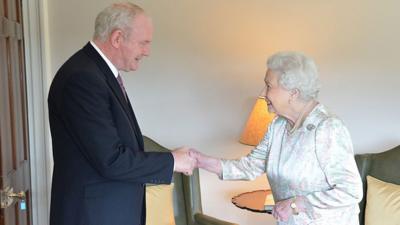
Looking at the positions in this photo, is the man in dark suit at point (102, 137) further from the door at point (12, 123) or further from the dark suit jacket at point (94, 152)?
the door at point (12, 123)

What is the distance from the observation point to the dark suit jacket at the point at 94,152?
1910 millimetres

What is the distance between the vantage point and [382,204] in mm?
3217

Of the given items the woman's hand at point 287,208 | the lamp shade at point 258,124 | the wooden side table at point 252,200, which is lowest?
the wooden side table at point 252,200

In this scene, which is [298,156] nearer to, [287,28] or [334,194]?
[334,194]

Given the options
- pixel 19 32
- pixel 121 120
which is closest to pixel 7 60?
pixel 19 32

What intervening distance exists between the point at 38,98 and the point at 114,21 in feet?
5.36

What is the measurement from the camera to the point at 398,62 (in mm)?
3598

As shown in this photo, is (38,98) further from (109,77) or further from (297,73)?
(297,73)

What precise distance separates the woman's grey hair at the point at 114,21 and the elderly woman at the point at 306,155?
2.05 feet

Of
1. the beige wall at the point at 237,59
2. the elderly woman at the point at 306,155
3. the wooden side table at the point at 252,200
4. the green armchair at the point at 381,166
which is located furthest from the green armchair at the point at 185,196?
the elderly woman at the point at 306,155

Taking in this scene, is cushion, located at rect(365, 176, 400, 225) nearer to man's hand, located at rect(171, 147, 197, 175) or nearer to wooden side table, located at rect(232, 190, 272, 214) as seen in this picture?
wooden side table, located at rect(232, 190, 272, 214)

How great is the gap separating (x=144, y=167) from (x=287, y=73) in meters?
0.71

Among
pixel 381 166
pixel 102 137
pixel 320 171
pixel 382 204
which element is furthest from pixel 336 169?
pixel 381 166

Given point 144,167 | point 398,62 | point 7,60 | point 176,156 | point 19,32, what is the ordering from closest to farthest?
point 144,167 < point 176,156 < point 7,60 < point 19,32 < point 398,62
